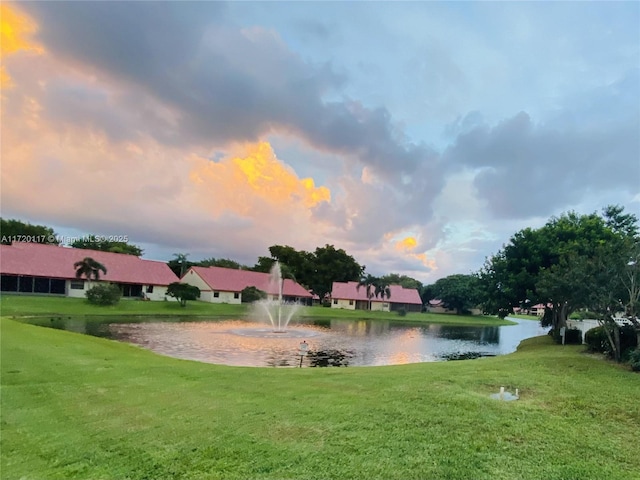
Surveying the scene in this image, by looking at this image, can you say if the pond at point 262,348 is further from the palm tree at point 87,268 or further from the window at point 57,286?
the window at point 57,286

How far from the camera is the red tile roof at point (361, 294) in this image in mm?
71938

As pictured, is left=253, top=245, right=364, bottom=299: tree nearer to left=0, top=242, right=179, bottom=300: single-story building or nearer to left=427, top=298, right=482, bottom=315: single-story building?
left=427, top=298, right=482, bottom=315: single-story building

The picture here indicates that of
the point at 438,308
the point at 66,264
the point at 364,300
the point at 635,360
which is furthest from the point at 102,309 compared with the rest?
the point at 438,308

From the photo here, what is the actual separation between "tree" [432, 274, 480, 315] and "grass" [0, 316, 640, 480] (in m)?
66.5

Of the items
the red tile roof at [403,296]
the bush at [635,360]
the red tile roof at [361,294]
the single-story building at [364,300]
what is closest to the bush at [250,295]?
the single-story building at [364,300]

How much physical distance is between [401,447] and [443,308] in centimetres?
8171

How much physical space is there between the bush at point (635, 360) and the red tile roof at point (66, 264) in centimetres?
4658

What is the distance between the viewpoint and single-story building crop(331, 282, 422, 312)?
236 feet

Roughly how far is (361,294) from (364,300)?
1.08 metres

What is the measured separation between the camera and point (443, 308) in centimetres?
8312

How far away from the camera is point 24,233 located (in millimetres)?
57344

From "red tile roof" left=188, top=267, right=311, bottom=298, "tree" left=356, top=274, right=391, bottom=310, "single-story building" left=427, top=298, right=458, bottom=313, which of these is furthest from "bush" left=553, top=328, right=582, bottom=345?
"single-story building" left=427, top=298, right=458, bottom=313

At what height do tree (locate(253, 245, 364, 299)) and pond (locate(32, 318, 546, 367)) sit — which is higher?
tree (locate(253, 245, 364, 299))

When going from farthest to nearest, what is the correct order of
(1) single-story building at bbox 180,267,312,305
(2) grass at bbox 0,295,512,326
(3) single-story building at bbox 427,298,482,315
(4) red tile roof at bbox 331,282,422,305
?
(3) single-story building at bbox 427,298,482,315 < (4) red tile roof at bbox 331,282,422,305 < (1) single-story building at bbox 180,267,312,305 < (2) grass at bbox 0,295,512,326
